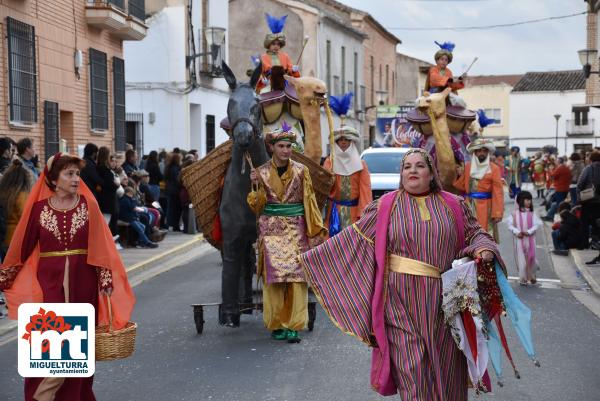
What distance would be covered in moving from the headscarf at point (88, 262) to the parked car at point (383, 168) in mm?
12358

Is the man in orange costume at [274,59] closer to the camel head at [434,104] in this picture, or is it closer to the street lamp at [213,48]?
the camel head at [434,104]

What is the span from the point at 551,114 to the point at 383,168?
58759 millimetres

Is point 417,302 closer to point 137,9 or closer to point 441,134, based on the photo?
point 441,134

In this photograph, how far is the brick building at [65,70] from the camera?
53.4ft

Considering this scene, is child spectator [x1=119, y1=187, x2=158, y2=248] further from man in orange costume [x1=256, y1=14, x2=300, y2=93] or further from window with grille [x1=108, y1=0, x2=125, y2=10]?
window with grille [x1=108, y1=0, x2=125, y2=10]

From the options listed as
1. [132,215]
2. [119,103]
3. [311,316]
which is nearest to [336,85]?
[119,103]

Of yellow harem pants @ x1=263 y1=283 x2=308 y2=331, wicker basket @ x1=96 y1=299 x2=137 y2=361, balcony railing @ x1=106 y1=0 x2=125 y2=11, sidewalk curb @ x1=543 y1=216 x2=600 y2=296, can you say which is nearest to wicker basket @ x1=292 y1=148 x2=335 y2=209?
yellow harem pants @ x1=263 y1=283 x2=308 y2=331

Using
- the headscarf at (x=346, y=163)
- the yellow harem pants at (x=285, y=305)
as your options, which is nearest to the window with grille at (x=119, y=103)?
the headscarf at (x=346, y=163)

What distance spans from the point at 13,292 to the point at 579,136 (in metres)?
71.3

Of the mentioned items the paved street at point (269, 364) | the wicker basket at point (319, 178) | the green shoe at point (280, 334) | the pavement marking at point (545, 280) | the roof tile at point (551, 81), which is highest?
the roof tile at point (551, 81)

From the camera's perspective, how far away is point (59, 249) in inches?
242

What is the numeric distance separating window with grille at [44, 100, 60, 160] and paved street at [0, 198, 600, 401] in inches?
295

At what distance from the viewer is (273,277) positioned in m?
8.74

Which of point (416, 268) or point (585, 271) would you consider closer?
point (416, 268)
